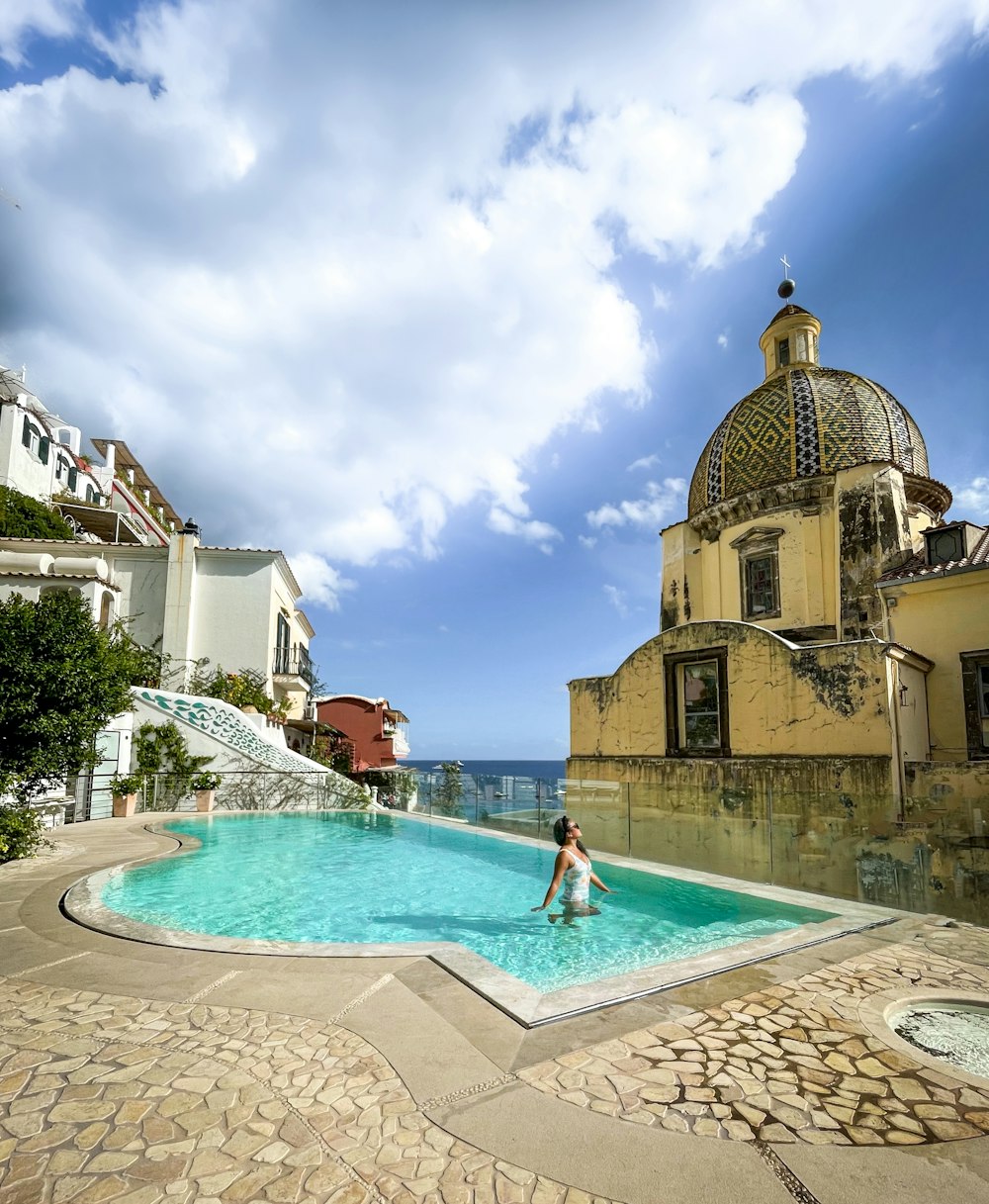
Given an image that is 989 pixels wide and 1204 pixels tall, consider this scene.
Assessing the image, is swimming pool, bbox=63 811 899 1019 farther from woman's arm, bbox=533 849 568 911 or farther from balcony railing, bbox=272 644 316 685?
balcony railing, bbox=272 644 316 685

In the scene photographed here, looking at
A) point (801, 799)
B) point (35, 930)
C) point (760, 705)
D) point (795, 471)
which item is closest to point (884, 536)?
point (795, 471)

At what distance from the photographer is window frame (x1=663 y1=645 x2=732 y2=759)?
15305mm

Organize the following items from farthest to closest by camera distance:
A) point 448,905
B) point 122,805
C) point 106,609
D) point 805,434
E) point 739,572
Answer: point 106,609, point 739,572, point 805,434, point 122,805, point 448,905

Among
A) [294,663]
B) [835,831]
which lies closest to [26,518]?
[294,663]

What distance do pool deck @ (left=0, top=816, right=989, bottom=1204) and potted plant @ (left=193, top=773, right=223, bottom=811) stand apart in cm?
1470

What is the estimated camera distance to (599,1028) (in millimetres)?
4191

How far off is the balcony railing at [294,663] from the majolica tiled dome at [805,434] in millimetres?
17297

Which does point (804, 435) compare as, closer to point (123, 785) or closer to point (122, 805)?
point (123, 785)

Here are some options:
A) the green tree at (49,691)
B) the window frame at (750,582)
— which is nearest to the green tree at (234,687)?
the green tree at (49,691)

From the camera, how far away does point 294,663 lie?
2939 centimetres

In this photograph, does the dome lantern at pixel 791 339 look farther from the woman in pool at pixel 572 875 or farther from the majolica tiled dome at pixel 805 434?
the woman in pool at pixel 572 875

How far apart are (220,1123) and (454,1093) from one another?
3.69 ft

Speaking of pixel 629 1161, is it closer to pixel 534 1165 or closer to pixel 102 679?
pixel 534 1165

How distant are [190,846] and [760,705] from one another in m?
12.1
